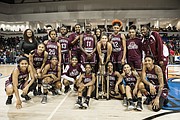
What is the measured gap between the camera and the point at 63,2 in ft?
60.6

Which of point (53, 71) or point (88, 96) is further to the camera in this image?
point (53, 71)

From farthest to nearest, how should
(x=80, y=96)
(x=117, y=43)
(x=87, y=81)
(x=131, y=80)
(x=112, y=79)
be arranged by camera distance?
1. (x=117, y=43)
2. (x=112, y=79)
3. (x=87, y=81)
4. (x=131, y=80)
5. (x=80, y=96)

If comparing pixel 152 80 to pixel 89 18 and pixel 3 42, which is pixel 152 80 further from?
pixel 3 42

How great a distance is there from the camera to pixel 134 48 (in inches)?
167

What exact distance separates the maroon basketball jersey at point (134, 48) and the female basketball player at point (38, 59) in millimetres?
1627

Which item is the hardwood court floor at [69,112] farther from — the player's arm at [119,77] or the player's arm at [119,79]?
the player's arm at [119,77]

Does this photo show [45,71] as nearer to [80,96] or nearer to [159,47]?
[80,96]

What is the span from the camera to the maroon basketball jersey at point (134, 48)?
4.22m

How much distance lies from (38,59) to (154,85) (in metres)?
2.22

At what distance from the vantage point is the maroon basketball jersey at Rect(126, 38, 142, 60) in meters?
4.22

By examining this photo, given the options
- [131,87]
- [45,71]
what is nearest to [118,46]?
[131,87]

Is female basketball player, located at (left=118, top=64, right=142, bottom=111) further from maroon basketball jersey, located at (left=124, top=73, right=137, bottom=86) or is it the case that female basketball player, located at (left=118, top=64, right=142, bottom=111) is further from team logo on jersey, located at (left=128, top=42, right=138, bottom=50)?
team logo on jersey, located at (left=128, top=42, right=138, bottom=50)

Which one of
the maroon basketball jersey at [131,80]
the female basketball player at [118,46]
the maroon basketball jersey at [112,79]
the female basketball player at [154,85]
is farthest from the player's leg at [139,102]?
the female basketball player at [118,46]

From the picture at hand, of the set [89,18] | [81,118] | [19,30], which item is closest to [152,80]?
[81,118]
